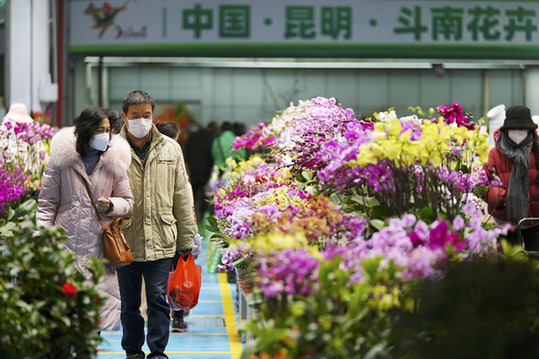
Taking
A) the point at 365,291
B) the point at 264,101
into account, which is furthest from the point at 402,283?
the point at 264,101

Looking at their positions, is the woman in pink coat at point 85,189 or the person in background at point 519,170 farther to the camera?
the person in background at point 519,170

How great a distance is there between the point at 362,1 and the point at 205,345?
1106 cm

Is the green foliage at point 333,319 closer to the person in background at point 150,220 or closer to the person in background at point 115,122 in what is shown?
the person in background at point 150,220

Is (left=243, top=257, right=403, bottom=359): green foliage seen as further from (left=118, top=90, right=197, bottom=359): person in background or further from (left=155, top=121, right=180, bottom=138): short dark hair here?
(left=155, top=121, right=180, bottom=138): short dark hair

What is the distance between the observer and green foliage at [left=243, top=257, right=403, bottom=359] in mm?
2676

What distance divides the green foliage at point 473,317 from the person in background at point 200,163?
31.5 feet

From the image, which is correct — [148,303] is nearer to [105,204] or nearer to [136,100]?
[105,204]

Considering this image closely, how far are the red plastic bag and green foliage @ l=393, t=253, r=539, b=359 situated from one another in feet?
8.51

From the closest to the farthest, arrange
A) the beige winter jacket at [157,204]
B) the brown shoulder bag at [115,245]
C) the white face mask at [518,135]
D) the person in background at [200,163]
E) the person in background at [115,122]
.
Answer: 1. the brown shoulder bag at [115,245]
2. the beige winter jacket at [157,204]
3. the white face mask at [518,135]
4. the person in background at [115,122]
5. the person in background at [200,163]

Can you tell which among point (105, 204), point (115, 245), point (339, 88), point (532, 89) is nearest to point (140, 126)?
point (105, 204)

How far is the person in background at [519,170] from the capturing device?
6133 mm

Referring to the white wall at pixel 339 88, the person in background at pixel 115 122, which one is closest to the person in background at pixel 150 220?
the person in background at pixel 115 122

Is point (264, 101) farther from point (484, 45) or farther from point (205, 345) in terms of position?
point (205, 345)

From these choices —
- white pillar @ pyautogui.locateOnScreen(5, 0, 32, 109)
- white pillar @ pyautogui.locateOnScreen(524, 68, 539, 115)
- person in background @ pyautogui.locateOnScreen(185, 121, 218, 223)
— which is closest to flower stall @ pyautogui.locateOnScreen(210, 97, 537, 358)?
person in background @ pyautogui.locateOnScreen(185, 121, 218, 223)
